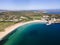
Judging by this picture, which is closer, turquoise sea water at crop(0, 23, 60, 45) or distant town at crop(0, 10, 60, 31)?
turquoise sea water at crop(0, 23, 60, 45)

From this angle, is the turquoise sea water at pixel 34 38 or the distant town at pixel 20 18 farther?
the distant town at pixel 20 18

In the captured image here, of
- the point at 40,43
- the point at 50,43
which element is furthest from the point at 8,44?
the point at 50,43

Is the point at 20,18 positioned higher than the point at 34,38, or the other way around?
the point at 34,38

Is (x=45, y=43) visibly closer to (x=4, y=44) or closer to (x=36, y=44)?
(x=36, y=44)

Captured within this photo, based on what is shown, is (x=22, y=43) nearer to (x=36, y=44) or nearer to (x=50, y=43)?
(x=36, y=44)

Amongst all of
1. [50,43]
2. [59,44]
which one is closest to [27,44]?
[50,43]

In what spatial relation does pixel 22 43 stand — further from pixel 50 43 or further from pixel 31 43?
pixel 50 43

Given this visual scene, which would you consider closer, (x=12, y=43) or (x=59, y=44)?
(x=59, y=44)

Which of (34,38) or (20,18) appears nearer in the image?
(34,38)
